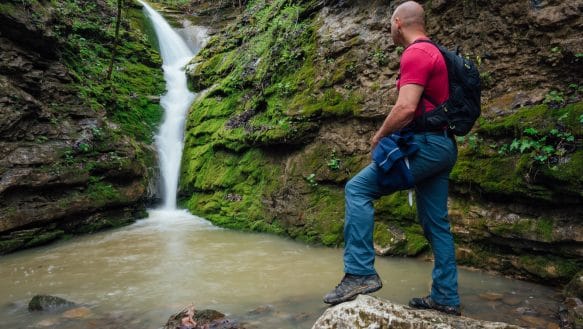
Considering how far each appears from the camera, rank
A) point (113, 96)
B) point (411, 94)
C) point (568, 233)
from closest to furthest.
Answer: point (411, 94) → point (568, 233) → point (113, 96)

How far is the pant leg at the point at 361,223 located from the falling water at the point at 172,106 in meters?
7.41

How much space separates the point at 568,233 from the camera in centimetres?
413

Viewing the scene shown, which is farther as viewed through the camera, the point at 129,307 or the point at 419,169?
the point at 129,307

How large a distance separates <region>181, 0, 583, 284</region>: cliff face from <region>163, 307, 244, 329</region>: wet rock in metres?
2.77

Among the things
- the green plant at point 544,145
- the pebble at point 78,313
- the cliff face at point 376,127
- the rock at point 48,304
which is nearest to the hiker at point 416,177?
the cliff face at point 376,127

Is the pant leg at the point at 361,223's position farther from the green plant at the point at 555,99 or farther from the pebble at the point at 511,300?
the green plant at the point at 555,99

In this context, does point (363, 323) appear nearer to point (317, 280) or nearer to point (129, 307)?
point (317, 280)

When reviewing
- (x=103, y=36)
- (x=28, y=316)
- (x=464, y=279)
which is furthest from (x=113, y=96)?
(x=464, y=279)

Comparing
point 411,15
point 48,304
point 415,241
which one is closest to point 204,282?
point 48,304

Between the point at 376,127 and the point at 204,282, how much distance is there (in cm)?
346

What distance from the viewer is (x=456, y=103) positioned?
3.00 meters

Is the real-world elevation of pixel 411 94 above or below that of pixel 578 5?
below

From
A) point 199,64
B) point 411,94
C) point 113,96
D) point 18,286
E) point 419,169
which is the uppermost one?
point 199,64

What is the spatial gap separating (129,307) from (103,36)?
11.4 metres
